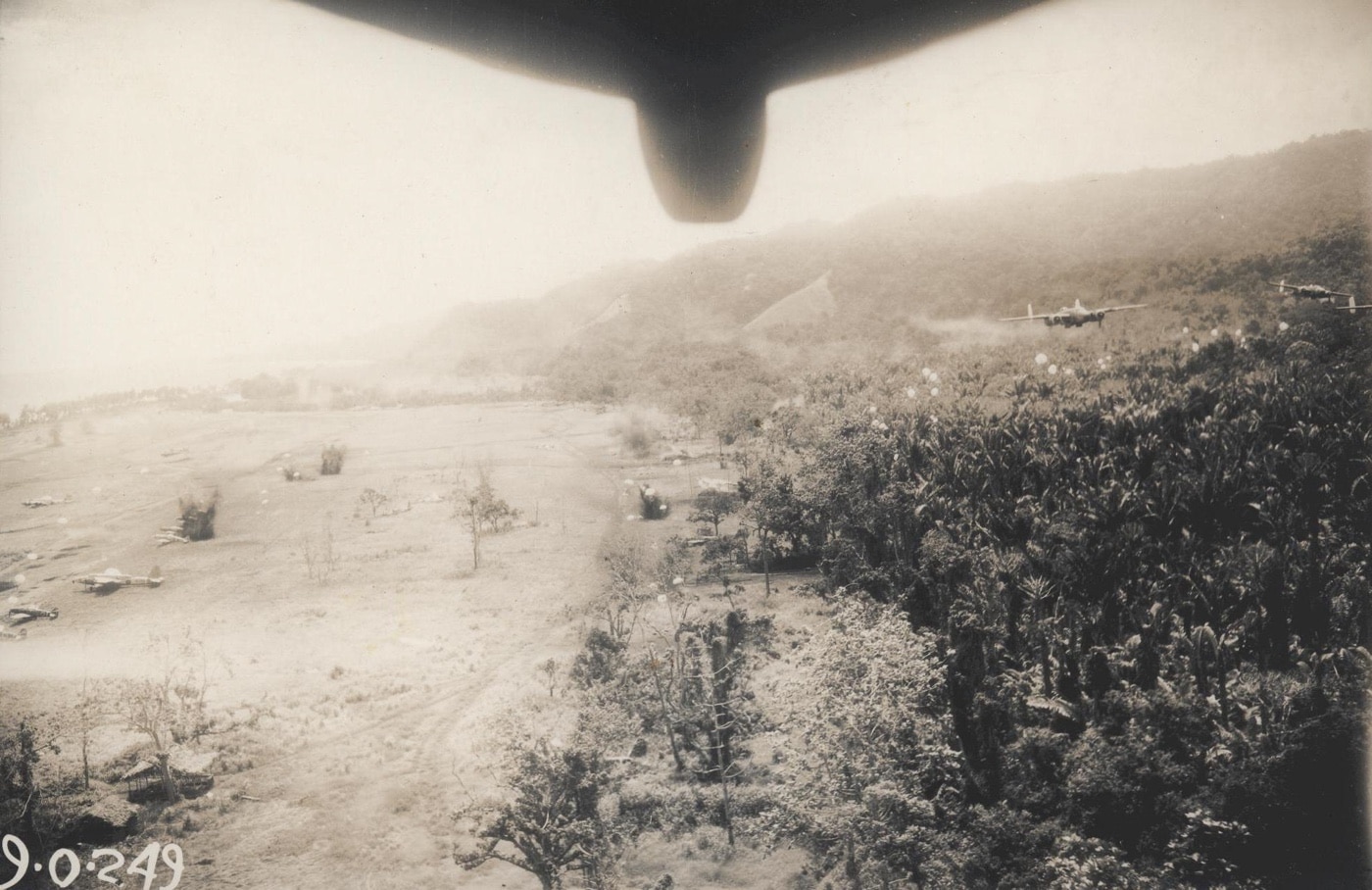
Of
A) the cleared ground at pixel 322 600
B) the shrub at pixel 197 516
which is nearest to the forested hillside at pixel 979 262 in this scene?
the cleared ground at pixel 322 600

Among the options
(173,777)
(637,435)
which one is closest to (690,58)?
(637,435)

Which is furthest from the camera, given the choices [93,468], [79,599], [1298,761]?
[93,468]

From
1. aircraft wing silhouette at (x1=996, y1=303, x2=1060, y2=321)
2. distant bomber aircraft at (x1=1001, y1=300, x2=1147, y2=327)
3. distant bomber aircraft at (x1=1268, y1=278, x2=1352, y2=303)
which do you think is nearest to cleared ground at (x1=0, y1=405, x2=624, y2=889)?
aircraft wing silhouette at (x1=996, y1=303, x2=1060, y2=321)

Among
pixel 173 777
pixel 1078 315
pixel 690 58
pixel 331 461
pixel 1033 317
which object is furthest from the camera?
pixel 331 461

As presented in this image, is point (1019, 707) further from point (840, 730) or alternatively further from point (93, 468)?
point (93, 468)

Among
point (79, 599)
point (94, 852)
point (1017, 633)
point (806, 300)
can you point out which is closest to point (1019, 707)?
point (1017, 633)

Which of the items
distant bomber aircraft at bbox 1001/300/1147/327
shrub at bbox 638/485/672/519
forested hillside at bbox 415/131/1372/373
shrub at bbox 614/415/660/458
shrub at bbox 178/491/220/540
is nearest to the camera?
forested hillside at bbox 415/131/1372/373

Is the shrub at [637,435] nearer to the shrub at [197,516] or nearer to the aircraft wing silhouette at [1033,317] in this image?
the aircraft wing silhouette at [1033,317]

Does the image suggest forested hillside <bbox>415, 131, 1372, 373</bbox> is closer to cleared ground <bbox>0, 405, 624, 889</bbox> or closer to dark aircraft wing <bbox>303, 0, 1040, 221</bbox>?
cleared ground <bbox>0, 405, 624, 889</bbox>

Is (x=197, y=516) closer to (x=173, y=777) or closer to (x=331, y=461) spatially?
(x=331, y=461)

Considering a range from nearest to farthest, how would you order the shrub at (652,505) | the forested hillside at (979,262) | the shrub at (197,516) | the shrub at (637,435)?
the forested hillside at (979,262)
the shrub at (197,516)
the shrub at (637,435)
the shrub at (652,505)

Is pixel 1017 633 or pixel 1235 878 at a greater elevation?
pixel 1017 633
